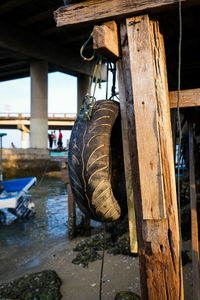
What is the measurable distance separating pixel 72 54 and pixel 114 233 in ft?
55.5

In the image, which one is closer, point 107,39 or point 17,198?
point 107,39

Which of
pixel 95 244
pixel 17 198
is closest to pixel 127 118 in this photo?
pixel 95 244

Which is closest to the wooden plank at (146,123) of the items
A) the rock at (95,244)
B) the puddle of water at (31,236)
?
the rock at (95,244)

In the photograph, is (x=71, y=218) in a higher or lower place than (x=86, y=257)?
higher

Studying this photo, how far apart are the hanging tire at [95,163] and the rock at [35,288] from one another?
299cm

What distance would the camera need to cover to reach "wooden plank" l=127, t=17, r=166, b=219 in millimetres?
2123

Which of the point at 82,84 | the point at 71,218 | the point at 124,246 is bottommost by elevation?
the point at 124,246

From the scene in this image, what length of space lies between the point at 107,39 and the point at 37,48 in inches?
695

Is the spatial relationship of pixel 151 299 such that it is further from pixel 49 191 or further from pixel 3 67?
pixel 3 67

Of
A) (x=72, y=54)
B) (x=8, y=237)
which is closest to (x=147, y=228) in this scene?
(x=8, y=237)

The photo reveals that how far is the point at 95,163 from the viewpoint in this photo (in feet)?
7.19

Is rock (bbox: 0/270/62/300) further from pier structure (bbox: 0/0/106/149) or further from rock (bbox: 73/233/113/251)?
pier structure (bbox: 0/0/106/149)

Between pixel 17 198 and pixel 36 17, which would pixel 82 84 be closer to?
pixel 36 17

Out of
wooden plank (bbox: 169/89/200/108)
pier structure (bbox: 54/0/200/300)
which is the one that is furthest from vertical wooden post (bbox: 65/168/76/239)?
wooden plank (bbox: 169/89/200/108)
